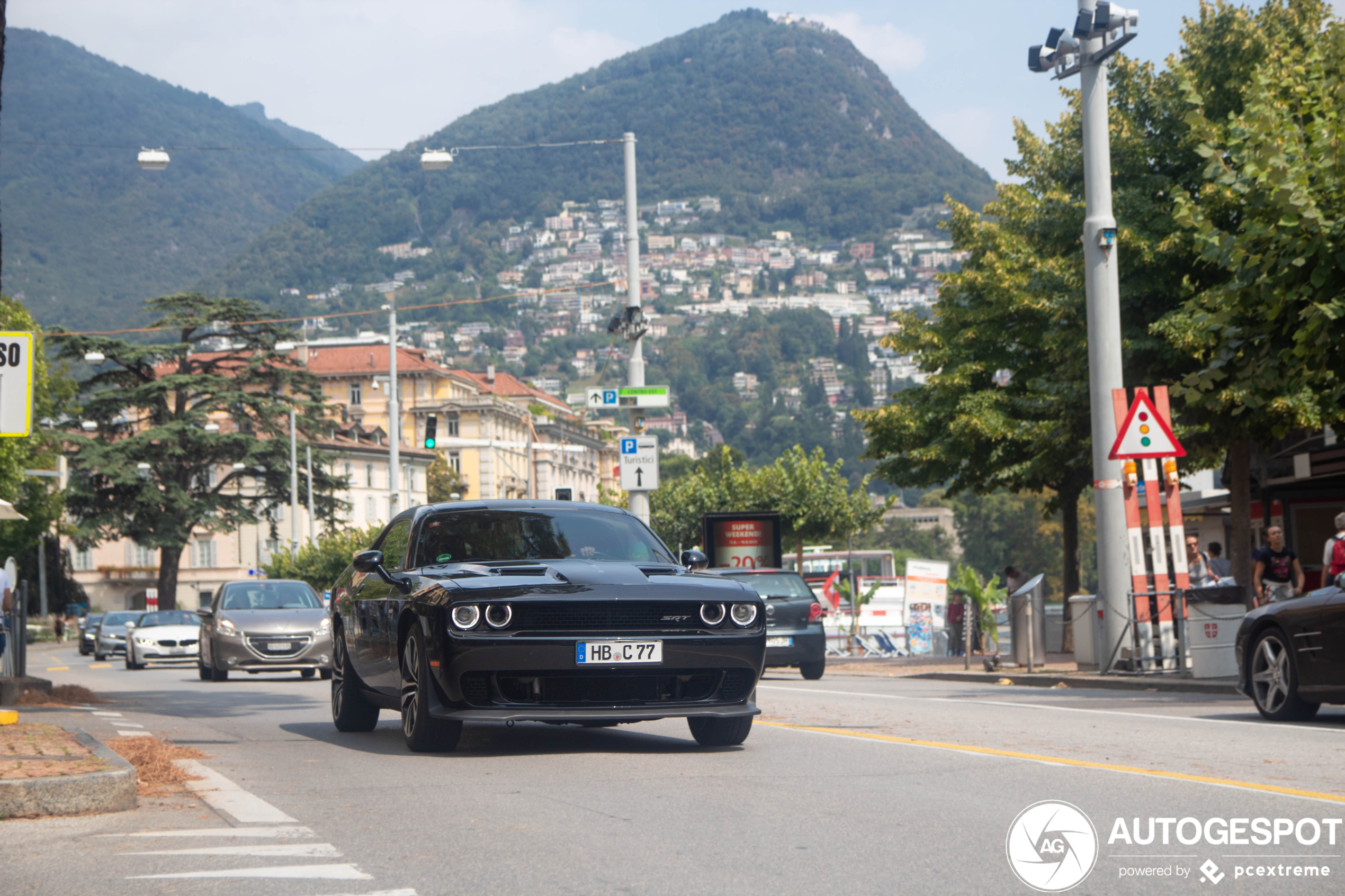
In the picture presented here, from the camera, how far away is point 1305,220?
13258 mm

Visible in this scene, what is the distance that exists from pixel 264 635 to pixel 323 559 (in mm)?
52581

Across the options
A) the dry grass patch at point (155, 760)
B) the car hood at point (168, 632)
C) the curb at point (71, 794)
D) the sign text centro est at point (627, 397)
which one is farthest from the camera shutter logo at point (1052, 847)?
the car hood at point (168, 632)

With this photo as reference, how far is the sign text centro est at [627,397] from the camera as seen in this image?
2661cm

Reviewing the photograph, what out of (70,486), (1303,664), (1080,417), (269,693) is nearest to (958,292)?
(1080,417)

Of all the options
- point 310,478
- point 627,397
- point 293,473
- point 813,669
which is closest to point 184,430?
point 310,478

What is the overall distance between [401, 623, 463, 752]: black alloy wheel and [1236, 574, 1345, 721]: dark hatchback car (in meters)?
6.25

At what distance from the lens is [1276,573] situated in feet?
60.3

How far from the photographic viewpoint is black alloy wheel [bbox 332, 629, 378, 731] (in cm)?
1150

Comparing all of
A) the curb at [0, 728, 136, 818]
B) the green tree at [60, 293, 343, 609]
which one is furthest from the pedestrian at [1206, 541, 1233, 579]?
the green tree at [60, 293, 343, 609]

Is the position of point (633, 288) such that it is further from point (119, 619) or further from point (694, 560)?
point (119, 619)

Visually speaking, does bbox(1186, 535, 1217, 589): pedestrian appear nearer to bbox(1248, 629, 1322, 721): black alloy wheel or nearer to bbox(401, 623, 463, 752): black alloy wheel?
bbox(1248, 629, 1322, 721): black alloy wheel

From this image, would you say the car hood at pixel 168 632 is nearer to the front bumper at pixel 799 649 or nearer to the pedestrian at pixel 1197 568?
the front bumper at pixel 799 649

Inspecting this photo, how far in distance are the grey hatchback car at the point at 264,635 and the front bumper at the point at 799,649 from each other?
6.11m

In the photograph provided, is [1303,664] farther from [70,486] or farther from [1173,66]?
[70,486]
